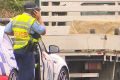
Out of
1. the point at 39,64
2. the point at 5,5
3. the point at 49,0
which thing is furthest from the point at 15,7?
the point at 39,64

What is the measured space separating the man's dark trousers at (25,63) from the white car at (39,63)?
0.40 ft

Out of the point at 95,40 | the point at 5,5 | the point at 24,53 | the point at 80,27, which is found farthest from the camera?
the point at 5,5

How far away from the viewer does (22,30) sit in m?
8.92

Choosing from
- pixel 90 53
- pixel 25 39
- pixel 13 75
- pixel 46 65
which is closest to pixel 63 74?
pixel 46 65

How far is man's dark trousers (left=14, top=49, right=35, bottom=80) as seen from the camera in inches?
351

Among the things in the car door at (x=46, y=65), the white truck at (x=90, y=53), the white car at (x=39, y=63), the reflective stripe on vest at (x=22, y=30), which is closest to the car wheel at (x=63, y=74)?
the white car at (x=39, y=63)

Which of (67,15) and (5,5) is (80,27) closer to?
(67,15)

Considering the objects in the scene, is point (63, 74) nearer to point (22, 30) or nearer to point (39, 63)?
point (39, 63)

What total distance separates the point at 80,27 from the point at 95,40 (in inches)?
46.4

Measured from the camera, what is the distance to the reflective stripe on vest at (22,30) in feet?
29.3

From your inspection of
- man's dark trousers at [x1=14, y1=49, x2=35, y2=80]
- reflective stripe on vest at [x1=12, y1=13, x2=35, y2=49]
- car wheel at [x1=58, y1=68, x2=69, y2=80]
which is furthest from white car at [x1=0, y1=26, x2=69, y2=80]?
reflective stripe on vest at [x1=12, y1=13, x2=35, y2=49]

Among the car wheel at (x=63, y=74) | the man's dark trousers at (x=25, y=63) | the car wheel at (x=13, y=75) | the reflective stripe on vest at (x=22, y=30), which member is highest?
the reflective stripe on vest at (x=22, y=30)

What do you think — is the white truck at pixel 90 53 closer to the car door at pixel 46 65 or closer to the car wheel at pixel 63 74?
the car wheel at pixel 63 74

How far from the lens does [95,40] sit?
1188cm
